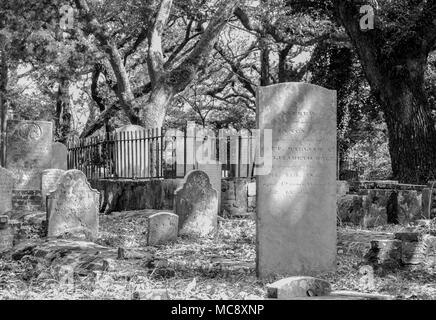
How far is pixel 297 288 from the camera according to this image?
223 inches

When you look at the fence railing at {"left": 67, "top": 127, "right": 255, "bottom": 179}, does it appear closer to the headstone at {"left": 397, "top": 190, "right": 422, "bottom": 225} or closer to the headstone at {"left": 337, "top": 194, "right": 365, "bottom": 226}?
→ the headstone at {"left": 337, "top": 194, "right": 365, "bottom": 226}

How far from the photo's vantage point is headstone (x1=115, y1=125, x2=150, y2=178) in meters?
16.0

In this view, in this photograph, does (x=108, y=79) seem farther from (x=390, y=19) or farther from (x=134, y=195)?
(x=390, y=19)

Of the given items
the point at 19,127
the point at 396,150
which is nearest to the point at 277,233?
the point at 396,150

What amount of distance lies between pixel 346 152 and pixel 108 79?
35.9ft

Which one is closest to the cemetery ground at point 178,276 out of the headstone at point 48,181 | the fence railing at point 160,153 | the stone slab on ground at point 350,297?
the stone slab on ground at point 350,297

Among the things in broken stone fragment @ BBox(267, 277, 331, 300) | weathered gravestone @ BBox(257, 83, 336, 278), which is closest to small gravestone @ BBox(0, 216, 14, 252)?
weathered gravestone @ BBox(257, 83, 336, 278)

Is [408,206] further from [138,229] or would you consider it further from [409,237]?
[138,229]

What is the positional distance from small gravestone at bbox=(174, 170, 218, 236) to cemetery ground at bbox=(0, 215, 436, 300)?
4.83 feet

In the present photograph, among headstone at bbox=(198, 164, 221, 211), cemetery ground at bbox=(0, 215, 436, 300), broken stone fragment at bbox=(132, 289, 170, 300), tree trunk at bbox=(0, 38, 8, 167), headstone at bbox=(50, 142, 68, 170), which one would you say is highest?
tree trunk at bbox=(0, 38, 8, 167)

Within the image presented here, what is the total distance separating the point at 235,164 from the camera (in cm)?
1677

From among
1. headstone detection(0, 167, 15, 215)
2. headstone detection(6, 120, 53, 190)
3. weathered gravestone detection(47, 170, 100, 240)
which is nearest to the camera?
weathered gravestone detection(47, 170, 100, 240)
